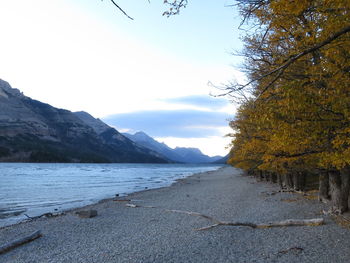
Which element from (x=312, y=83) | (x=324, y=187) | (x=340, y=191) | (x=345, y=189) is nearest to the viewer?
(x=312, y=83)

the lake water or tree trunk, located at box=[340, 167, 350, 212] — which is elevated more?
tree trunk, located at box=[340, 167, 350, 212]

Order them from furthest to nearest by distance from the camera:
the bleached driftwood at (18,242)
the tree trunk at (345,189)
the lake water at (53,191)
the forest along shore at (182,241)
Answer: the lake water at (53,191) → the tree trunk at (345,189) → the bleached driftwood at (18,242) → the forest along shore at (182,241)

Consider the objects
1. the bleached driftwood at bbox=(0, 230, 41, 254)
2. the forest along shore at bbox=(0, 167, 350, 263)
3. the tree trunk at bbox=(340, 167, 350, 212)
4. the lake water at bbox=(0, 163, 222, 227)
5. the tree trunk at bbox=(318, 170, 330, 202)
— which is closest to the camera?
the forest along shore at bbox=(0, 167, 350, 263)

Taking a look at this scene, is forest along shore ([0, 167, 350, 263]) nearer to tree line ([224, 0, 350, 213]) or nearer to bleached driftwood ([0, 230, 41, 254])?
bleached driftwood ([0, 230, 41, 254])

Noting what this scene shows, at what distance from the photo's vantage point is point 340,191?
13383 mm

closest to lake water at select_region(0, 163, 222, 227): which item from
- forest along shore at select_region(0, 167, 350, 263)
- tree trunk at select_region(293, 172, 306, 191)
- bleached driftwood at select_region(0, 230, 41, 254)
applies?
bleached driftwood at select_region(0, 230, 41, 254)

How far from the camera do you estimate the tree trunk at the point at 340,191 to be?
12968mm

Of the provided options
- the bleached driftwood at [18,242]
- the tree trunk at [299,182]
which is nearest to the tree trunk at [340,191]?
the tree trunk at [299,182]

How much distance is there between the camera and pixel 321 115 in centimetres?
792

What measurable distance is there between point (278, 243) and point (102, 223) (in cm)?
957

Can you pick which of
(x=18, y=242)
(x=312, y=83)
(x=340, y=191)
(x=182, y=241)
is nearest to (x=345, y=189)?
(x=340, y=191)

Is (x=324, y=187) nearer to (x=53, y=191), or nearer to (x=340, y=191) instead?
(x=340, y=191)

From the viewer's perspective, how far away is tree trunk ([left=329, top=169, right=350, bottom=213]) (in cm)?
1297

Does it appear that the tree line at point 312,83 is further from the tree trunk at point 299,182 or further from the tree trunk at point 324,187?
the tree trunk at point 299,182
